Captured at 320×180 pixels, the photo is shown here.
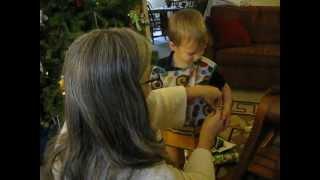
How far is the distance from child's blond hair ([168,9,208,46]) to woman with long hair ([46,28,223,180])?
34.4 inches

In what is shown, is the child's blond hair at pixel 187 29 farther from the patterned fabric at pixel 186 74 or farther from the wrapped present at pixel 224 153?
the wrapped present at pixel 224 153

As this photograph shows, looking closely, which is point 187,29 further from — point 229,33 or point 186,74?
point 229,33

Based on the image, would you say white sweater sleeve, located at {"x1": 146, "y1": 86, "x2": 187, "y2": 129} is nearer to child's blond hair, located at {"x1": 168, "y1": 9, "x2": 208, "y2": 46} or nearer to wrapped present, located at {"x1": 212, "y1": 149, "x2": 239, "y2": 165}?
child's blond hair, located at {"x1": 168, "y1": 9, "x2": 208, "y2": 46}

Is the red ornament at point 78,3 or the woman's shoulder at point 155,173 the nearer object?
the woman's shoulder at point 155,173

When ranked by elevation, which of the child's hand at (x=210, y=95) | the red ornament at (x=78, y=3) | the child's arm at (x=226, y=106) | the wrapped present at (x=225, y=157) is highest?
the red ornament at (x=78, y=3)

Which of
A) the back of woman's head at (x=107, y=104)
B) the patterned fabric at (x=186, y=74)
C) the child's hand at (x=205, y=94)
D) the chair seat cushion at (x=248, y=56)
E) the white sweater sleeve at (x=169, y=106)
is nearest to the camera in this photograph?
the back of woman's head at (x=107, y=104)

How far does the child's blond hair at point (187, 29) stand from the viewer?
178 cm

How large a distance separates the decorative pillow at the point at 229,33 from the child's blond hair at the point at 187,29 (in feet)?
6.23

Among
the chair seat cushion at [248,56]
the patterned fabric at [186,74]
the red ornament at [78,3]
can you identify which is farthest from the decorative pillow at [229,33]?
the patterned fabric at [186,74]

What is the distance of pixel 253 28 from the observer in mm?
4020

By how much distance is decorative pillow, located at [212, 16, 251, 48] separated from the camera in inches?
146

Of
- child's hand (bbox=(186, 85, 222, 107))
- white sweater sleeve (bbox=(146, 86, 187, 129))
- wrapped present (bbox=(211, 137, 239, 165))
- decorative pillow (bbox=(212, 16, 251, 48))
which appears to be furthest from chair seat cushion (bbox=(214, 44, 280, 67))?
white sweater sleeve (bbox=(146, 86, 187, 129))

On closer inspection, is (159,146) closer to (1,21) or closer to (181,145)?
(1,21)
